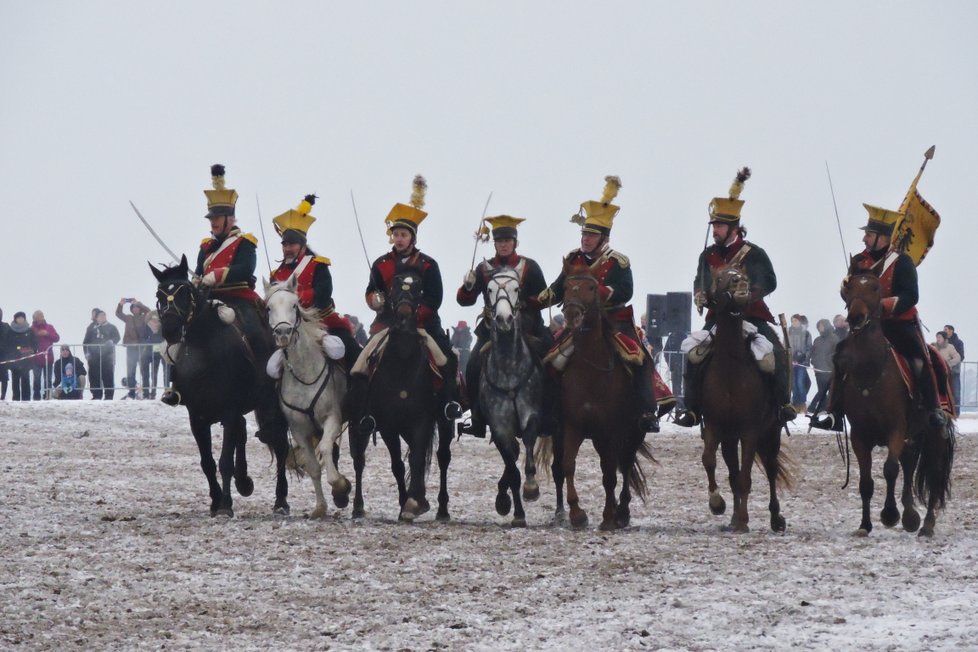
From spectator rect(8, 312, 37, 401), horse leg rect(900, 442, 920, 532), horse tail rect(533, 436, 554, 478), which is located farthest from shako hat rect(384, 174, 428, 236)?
spectator rect(8, 312, 37, 401)

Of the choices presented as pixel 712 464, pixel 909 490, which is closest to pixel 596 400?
pixel 712 464

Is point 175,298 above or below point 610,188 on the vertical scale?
below

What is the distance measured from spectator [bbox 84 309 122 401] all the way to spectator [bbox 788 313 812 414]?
12802mm

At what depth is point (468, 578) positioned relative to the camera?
11805mm

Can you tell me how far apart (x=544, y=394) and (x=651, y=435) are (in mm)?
15245

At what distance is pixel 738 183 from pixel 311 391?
14.1ft

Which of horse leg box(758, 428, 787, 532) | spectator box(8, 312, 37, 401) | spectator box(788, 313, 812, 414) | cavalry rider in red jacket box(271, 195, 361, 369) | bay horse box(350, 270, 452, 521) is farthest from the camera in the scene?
spectator box(8, 312, 37, 401)

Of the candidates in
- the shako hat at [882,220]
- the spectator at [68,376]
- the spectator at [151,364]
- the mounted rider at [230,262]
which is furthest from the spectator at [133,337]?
the shako hat at [882,220]

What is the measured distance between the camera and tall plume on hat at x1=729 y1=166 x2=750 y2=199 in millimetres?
15281

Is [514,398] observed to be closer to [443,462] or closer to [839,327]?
[443,462]

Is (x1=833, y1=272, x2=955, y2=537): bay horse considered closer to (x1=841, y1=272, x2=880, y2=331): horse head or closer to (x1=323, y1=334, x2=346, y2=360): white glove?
(x1=841, y1=272, x2=880, y2=331): horse head

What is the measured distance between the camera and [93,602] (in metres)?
10.9

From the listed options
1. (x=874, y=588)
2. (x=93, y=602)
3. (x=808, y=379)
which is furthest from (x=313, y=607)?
(x=808, y=379)

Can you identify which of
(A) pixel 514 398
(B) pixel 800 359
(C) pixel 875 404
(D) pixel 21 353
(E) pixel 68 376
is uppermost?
(D) pixel 21 353
